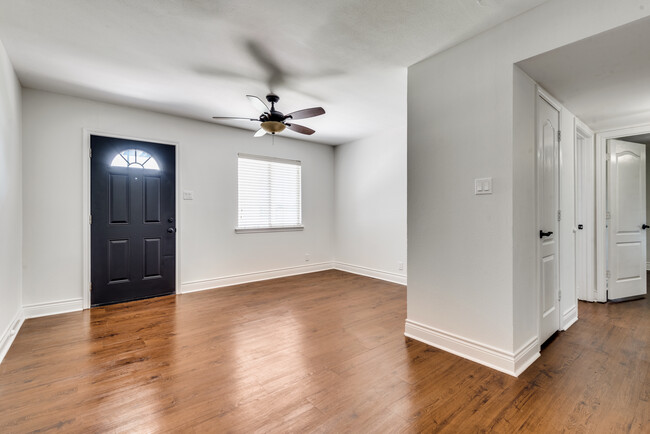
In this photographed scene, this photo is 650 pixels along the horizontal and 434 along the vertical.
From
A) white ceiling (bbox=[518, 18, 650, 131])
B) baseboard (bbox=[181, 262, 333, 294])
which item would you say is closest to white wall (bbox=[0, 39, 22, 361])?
baseboard (bbox=[181, 262, 333, 294])

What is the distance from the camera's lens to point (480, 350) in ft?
7.26

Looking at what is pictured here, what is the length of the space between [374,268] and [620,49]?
398 centimetres

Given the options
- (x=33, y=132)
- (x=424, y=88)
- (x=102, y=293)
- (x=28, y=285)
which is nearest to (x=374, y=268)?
(x=424, y=88)

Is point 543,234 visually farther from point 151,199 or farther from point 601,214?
point 151,199

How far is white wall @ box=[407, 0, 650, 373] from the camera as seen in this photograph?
201 cm

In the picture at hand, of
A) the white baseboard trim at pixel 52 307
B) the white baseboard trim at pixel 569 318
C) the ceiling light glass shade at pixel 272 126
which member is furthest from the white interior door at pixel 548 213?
the white baseboard trim at pixel 52 307

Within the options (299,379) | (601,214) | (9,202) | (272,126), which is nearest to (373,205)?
(272,126)

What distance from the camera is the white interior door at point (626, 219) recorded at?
12.0ft

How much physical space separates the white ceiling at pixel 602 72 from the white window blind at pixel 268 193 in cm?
389

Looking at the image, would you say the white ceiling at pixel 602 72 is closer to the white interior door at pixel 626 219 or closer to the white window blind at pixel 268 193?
the white interior door at pixel 626 219

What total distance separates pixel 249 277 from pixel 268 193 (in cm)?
147

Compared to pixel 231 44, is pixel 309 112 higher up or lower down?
lower down

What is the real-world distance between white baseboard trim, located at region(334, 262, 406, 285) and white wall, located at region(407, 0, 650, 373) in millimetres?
2085

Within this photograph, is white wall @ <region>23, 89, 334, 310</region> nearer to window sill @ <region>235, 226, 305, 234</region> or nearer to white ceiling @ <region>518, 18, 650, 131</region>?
window sill @ <region>235, 226, 305, 234</region>
